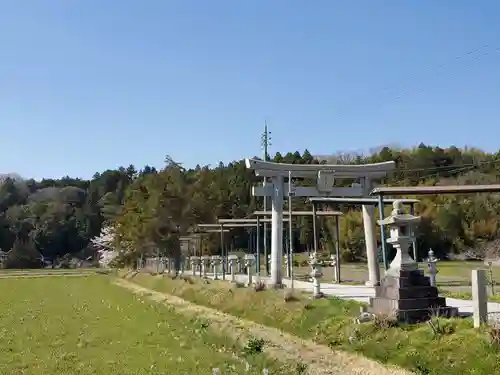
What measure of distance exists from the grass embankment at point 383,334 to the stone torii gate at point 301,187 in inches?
152

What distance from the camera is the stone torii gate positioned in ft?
70.6

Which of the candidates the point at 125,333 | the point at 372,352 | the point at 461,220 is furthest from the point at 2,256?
the point at 372,352

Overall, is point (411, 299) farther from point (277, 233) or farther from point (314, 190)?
point (314, 190)

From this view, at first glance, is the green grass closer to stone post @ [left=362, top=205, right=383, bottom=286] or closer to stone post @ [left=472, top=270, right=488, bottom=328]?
stone post @ [left=362, top=205, right=383, bottom=286]

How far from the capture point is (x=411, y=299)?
1151 cm

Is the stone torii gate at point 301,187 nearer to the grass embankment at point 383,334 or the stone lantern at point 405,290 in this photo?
the grass embankment at point 383,334

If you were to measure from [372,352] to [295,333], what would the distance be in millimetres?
3387

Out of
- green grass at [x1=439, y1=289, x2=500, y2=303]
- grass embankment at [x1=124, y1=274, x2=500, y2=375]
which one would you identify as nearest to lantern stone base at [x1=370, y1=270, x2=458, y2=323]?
grass embankment at [x1=124, y1=274, x2=500, y2=375]

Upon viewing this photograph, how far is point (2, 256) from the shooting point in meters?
82.8

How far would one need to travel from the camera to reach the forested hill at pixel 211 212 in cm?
3869

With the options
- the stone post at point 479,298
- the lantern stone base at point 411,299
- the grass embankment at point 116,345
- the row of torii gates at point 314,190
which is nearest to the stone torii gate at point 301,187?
the row of torii gates at point 314,190

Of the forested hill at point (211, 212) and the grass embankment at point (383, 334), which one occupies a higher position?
the forested hill at point (211, 212)

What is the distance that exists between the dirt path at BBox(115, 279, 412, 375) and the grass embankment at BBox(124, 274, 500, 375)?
0.24 metres

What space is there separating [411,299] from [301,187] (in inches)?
437
